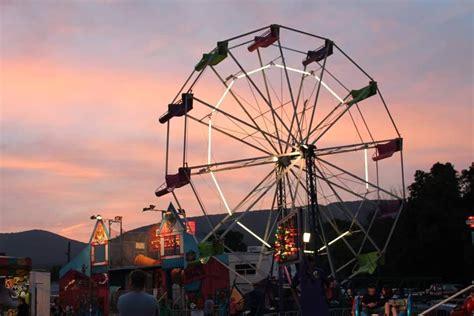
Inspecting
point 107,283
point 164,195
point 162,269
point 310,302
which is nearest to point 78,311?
point 107,283

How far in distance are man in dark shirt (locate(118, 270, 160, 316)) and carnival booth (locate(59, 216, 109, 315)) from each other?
138 ft

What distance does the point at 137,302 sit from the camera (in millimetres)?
6801

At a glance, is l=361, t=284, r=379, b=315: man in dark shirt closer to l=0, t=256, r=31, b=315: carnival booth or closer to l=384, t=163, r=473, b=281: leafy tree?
l=0, t=256, r=31, b=315: carnival booth

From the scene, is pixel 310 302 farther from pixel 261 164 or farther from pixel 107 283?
pixel 107 283

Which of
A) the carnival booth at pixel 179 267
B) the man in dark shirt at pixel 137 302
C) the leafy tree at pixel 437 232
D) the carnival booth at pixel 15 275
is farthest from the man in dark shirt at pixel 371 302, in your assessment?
the leafy tree at pixel 437 232

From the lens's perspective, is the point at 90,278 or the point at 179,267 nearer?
the point at 179,267

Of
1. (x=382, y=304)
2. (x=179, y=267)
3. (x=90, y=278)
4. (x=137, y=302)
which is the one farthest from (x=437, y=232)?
(x=137, y=302)

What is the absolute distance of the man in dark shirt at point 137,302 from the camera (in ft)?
22.2

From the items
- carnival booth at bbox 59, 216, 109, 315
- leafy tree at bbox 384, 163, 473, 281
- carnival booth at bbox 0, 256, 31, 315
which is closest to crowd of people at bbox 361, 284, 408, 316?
carnival booth at bbox 0, 256, 31, 315

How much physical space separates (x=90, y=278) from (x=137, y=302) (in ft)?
147

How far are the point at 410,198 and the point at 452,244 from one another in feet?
20.6

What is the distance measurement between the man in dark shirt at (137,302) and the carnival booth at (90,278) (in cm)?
4207

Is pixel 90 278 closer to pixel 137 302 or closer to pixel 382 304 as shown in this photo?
pixel 382 304

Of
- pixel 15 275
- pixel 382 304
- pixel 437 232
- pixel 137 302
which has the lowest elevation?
pixel 382 304
